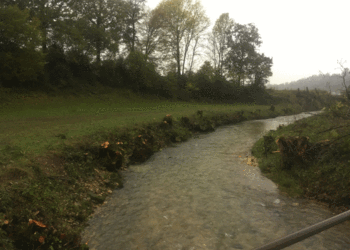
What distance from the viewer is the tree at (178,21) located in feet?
126

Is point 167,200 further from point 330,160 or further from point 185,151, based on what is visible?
point 185,151

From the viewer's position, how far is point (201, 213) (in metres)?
6.88

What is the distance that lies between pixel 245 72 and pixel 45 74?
35456 millimetres

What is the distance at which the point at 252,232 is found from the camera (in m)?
5.91

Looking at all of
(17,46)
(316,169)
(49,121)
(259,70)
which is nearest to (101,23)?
(17,46)

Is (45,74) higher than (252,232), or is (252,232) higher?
(45,74)

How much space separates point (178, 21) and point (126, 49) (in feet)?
30.4

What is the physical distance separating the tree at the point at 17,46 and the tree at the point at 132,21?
16.3 metres

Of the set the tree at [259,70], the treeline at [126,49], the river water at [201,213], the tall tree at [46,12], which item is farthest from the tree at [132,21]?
the river water at [201,213]

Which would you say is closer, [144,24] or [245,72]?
[144,24]

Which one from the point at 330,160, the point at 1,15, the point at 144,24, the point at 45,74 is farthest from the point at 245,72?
the point at 330,160

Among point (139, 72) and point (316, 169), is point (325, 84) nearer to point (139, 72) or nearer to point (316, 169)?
point (316, 169)

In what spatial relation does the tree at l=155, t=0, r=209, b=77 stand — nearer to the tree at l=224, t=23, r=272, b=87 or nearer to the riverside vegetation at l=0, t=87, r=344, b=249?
the tree at l=224, t=23, r=272, b=87

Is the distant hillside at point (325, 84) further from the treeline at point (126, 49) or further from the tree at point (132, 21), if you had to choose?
the tree at point (132, 21)
